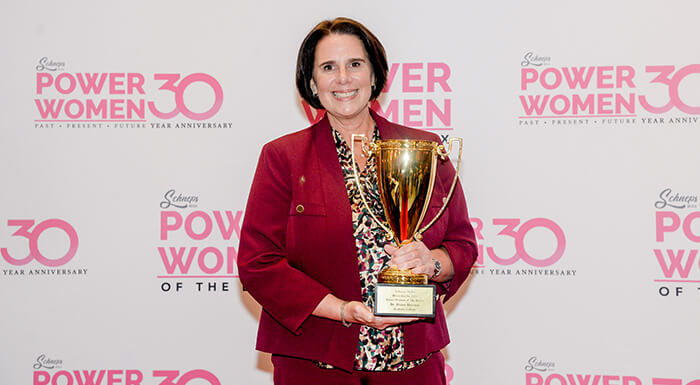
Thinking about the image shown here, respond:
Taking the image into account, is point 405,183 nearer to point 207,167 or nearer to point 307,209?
point 307,209

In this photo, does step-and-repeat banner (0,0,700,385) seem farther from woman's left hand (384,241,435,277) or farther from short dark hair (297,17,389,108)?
woman's left hand (384,241,435,277)

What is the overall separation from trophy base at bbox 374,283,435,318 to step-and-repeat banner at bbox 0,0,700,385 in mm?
1273

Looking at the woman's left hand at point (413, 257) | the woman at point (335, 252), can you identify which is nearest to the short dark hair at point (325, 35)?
the woman at point (335, 252)

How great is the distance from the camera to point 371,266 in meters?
1.56

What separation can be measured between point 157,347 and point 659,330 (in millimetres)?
1978

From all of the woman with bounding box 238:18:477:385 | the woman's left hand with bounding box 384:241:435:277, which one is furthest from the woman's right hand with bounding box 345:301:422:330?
the woman's left hand with bounding box 384:241:435:277

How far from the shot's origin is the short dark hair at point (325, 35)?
1.68 m

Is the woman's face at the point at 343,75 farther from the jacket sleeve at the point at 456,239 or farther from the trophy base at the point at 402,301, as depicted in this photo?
the trophy base at the point at 402,301

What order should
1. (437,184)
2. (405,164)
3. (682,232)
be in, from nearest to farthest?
(405,164) < (437,184) < (682,232)

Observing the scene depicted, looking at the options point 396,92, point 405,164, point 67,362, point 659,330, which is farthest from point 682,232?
point 67,362

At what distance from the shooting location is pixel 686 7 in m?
2.51

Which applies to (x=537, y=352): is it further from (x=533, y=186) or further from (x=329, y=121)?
(x=329, y=121)

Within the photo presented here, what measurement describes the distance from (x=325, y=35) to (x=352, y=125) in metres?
0.24

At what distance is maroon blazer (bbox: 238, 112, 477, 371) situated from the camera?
152 centimetres
